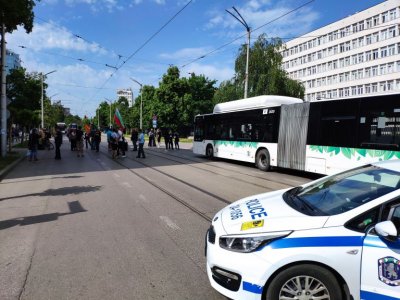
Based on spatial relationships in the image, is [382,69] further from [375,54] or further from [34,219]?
[34,219]

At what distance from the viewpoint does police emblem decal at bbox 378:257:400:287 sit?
10.1 ft

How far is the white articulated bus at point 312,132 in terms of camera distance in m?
11.2

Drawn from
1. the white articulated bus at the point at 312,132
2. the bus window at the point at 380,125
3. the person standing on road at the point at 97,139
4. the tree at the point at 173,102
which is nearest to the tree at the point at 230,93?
the tree at the point at 173,102

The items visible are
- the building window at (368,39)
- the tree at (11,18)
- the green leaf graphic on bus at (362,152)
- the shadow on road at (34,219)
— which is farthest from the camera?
the building window at (368,39)

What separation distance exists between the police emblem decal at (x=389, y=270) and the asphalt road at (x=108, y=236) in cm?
162

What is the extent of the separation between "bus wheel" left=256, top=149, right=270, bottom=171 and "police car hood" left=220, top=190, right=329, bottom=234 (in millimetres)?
11946

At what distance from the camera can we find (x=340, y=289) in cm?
328

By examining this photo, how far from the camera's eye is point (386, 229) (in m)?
3.03

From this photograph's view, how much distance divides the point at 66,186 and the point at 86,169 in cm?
478

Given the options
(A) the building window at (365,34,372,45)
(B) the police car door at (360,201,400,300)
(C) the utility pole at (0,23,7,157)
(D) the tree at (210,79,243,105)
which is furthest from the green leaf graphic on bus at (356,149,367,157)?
(A) the building window at (365,34,372,45)

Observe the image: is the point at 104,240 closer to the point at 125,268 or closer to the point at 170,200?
the point at 125,268

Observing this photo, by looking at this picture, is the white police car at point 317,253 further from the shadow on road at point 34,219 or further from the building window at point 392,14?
the building window at point 392,14

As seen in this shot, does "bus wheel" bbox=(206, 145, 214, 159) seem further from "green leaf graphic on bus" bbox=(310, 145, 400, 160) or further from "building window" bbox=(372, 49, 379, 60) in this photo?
"building window" bbox=(372, 49, 379, 60)

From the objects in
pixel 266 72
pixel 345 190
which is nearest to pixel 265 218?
pixel 345 190
